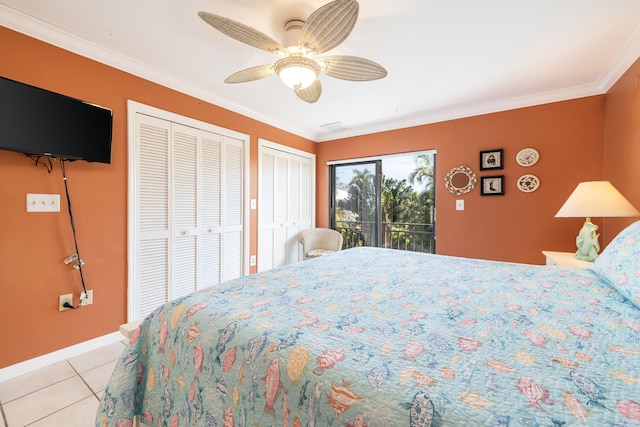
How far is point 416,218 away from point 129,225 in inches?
143

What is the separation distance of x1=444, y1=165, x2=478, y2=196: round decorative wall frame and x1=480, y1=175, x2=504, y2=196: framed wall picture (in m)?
0.09

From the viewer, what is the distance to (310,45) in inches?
62.3

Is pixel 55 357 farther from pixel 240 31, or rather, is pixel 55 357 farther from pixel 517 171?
pixel 517 171

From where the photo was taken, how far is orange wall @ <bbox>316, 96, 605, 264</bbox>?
102 inches

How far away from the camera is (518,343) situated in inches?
29.0

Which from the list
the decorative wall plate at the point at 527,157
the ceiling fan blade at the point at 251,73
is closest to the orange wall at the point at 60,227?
the ceiling fan blade at the point at 251,73

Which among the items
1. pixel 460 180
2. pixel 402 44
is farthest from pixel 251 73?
pixel 460 180

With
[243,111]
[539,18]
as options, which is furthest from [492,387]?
[243,111]

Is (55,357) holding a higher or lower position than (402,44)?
lower

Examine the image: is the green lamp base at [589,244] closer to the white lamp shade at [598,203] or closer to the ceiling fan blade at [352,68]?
the white lamp shade at [598,203]

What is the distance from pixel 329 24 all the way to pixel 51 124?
199cm

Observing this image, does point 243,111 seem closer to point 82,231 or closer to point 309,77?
point 309,77

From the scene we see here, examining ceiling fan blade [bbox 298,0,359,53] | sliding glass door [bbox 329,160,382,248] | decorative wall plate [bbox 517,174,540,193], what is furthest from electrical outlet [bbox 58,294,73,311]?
decorative wall plate [bbox 517,174,540,193]

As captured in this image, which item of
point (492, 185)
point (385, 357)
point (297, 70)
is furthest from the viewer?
point (492, 185)
